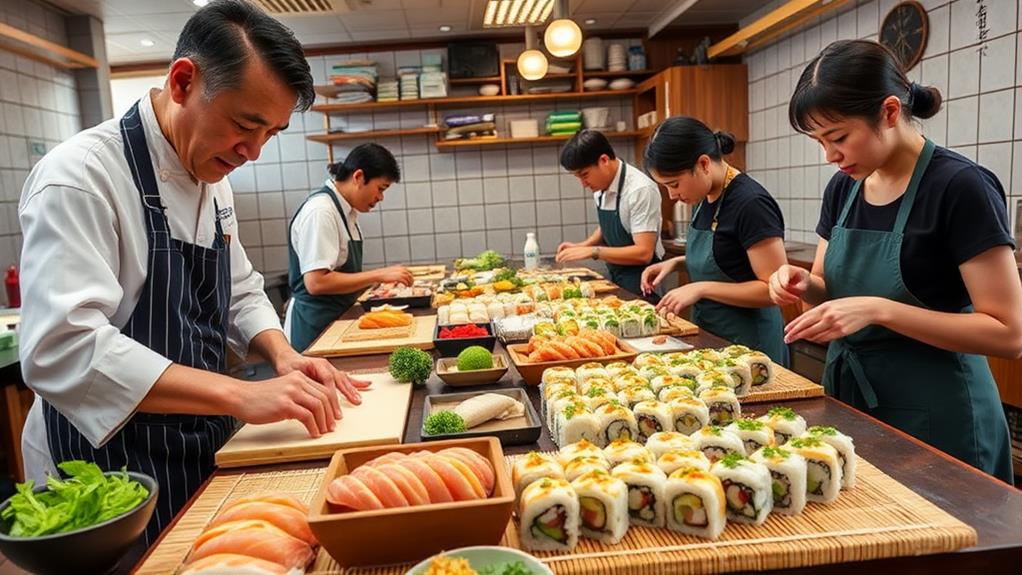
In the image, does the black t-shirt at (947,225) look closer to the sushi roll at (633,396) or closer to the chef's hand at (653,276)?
the sushi roll at (633,396)

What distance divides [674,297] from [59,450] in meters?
1.86

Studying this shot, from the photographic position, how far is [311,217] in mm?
3588

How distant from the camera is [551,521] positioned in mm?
1089

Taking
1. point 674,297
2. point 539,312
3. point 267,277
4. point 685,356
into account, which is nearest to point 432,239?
point 267,277

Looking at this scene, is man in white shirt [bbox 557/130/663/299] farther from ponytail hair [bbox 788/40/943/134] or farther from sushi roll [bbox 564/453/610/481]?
sushi roll [bbox 564/453/610/481]

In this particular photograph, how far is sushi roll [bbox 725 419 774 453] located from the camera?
1307 millimetres

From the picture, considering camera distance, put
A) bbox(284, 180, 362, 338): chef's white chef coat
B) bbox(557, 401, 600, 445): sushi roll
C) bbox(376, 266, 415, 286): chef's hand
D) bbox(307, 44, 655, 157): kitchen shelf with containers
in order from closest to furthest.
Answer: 1. bbox(557, 401, 600, 445): sushi roll
2. bbox(284, 180, 362, 338): chef's white chef coat
3. bbox(376, 266, 415, 286): chef's hand
4. bbox(307, 44, 655, 157): kitchen shelf with containers

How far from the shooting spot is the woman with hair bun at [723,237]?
2.54m

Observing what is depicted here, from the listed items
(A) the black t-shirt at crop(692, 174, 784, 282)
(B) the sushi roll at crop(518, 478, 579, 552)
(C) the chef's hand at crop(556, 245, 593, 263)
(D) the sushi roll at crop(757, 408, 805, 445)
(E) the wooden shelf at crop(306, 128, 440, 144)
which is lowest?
(B) the sushi roll at crop(518, 478, 579, 552)

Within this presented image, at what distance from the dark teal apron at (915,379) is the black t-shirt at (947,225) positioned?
23mm

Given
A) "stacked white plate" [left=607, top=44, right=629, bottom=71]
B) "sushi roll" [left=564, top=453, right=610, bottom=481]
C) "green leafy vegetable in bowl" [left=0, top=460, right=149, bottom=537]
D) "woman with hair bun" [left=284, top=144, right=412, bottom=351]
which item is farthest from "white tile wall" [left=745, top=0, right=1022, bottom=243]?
"green leafy vegetable in bowl" [left=0, top=460, right=149, bottom=537]

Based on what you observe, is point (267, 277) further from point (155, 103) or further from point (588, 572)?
point (588, 572)

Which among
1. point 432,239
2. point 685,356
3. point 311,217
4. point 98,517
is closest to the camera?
point 98,517

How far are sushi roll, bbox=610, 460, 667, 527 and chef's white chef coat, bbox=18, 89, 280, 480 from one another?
0.89 metres
